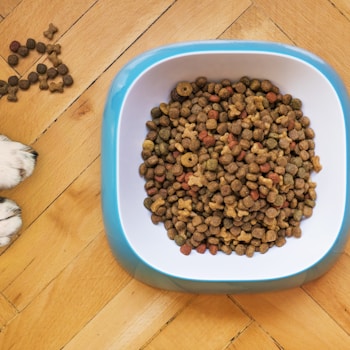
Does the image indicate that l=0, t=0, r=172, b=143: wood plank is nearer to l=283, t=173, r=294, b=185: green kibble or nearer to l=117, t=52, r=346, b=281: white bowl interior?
l=117, t=52, r=346, b=281: white bowl interior

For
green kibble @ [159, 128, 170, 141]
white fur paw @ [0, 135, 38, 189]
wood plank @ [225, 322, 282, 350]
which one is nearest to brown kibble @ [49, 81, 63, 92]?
white fur paw @ [0, 135, 38, 189]

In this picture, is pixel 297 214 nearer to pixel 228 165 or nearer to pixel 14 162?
pixel 228 165

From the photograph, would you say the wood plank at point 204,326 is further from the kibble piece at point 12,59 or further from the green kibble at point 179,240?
the kibble piece at point 12,59

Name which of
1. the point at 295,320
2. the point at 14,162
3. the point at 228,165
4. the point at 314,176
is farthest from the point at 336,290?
the point at 14,162

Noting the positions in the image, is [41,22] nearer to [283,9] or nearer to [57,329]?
[283,9]

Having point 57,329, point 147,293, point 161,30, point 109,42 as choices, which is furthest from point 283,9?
point 57,329

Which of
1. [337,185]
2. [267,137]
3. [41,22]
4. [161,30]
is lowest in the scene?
[337,185]
